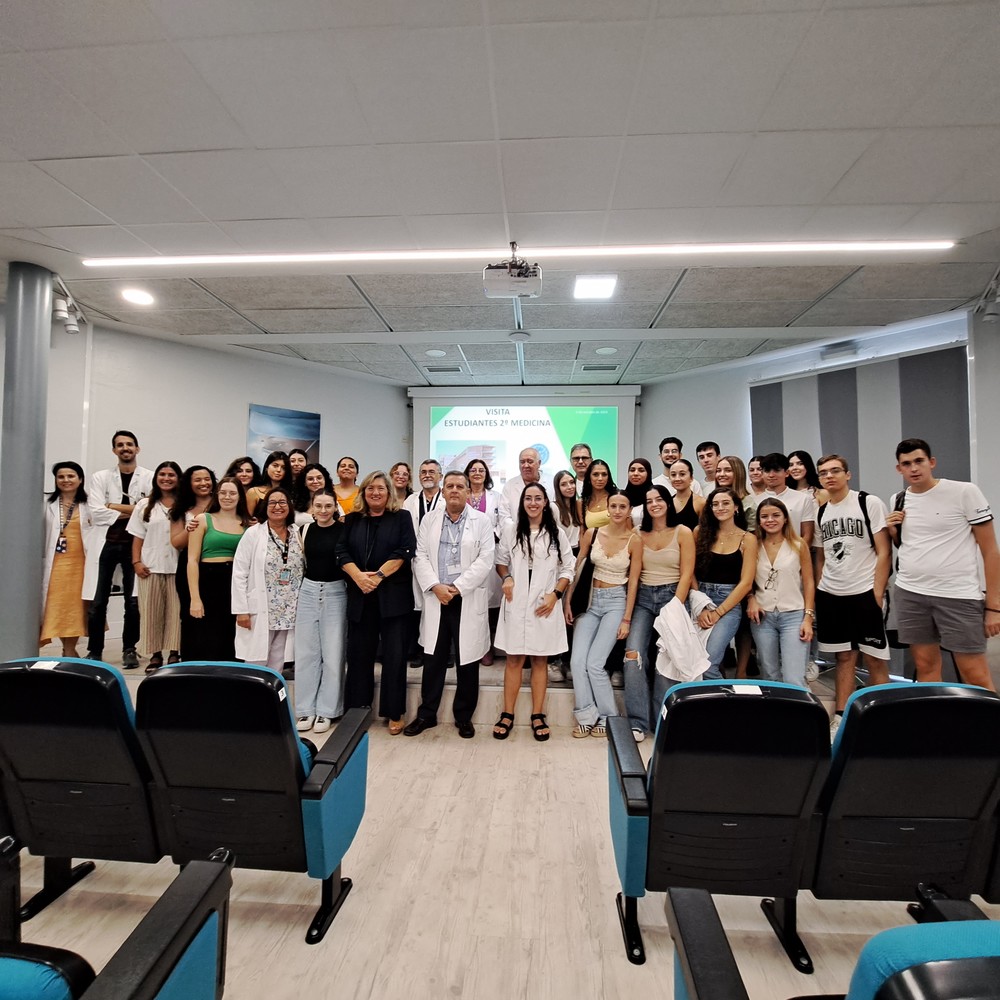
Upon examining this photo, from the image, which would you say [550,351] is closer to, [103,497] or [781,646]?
[781,646]

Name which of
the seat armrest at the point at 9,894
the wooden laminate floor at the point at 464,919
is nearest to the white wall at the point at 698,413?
the wooden laminate floor at the point at 464,919

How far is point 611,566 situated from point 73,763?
2.69 metres

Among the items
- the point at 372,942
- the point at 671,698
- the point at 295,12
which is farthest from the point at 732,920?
the point at 295,12

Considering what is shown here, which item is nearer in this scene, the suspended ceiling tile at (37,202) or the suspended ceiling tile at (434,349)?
the suspended ceiling tile at (37,202)

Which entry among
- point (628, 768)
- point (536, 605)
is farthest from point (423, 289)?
point (628, 768)

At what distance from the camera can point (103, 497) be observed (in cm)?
427

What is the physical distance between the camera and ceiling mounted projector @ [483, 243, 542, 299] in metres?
3.68

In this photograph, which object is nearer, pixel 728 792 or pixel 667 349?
pixel 728 792

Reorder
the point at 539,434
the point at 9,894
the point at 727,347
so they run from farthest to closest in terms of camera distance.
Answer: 1. the point at 539,434
2. the point at 727,347
3. the point at 9,894

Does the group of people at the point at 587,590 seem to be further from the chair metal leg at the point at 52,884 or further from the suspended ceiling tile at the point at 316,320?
the suspended ceiling tile at the point at 316,320

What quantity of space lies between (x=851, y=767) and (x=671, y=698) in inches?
20.8

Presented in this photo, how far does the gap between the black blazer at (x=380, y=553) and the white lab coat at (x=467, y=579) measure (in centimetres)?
11

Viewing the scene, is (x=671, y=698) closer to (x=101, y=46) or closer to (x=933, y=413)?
(x=101, y=46)

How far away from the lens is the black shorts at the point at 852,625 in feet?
11.1
